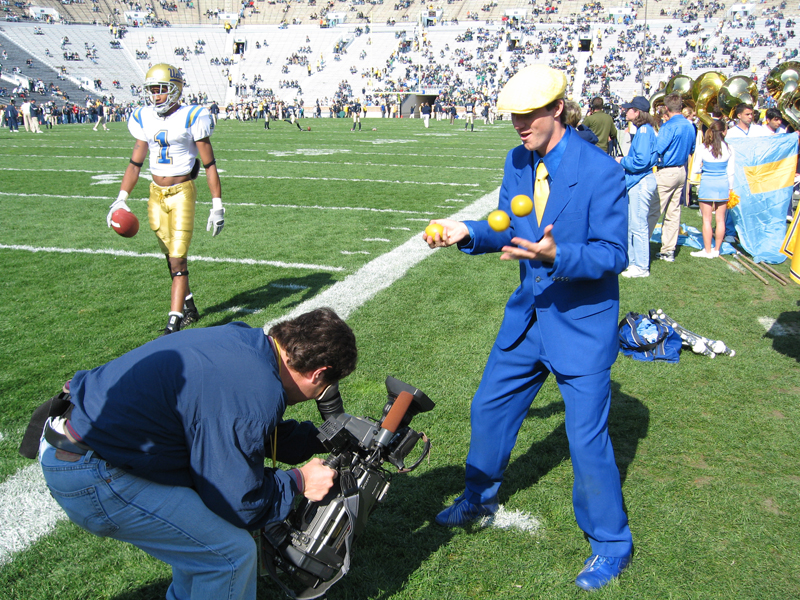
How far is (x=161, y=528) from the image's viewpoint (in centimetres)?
202

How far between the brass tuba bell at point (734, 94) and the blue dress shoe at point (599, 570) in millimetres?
9909

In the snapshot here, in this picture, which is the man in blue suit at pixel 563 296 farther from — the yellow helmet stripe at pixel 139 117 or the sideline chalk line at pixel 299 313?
the yellow helmet stripe at pixel 139 117

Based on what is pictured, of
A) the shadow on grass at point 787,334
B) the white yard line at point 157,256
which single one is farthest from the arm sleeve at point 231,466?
the white yard line at point 157,256

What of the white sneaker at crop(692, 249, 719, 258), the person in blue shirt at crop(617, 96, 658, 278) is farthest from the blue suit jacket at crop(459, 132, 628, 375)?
the white sneaker at crop(692, 249, 719, 258)

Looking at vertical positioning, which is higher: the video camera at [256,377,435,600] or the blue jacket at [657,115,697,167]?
the blue jacket at [657,115,697,167]

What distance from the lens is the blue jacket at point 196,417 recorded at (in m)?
1.91

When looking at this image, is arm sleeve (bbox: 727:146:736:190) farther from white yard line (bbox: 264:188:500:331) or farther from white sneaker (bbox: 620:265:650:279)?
white yard line (bbox: 264:188:500:331)

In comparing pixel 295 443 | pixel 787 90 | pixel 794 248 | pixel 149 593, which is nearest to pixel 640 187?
pixel 787 90

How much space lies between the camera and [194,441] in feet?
6.30

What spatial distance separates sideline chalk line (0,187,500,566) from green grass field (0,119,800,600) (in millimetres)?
81

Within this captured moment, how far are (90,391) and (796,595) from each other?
2.93m

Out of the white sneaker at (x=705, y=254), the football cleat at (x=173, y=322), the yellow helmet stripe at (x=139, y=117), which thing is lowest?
the white sneaker at (x=705, y=254)

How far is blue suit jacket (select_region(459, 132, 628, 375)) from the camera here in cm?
238

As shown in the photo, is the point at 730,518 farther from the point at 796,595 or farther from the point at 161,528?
the point at 161,528
